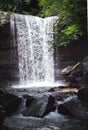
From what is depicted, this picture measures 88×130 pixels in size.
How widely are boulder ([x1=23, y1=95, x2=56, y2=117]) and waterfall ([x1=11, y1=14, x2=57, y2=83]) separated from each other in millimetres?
9486

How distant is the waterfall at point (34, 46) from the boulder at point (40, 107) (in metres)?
9.49

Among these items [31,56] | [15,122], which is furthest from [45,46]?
[15,122]

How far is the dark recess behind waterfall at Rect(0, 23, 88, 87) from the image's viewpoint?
20.5 metres

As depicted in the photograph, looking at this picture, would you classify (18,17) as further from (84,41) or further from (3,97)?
(3,97)

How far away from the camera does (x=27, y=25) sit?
21.5m

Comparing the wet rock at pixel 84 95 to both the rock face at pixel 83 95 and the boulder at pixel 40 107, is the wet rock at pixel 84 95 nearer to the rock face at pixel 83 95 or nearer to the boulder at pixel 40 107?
the rock face at pixel 83 95

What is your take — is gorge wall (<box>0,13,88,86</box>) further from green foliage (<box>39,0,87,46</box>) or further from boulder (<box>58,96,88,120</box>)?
boulder (<box>58,96,88,120</box>)

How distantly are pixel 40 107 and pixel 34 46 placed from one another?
10.8 m

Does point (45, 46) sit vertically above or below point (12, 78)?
above

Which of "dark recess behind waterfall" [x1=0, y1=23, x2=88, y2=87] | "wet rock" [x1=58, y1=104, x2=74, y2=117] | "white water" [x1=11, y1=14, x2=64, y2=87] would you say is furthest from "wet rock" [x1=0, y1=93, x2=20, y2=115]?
"white water" [x1=11, y1=14, x2=64, y2=87]

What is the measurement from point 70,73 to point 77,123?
9458 millimetres

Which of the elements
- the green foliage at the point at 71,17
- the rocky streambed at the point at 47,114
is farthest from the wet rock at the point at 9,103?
the green foliage at the point at 71,17

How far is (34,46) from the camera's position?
70.3 feet

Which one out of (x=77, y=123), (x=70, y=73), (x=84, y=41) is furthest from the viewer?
(x=84, y=41)
